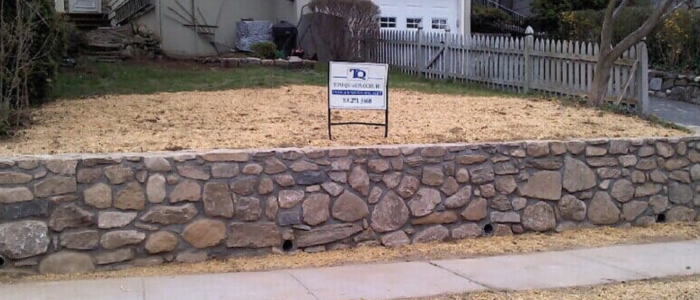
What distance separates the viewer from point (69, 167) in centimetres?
666

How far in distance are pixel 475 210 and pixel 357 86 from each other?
1.86m

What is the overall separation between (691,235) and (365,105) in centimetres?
405

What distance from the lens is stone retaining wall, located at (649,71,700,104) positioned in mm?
16922

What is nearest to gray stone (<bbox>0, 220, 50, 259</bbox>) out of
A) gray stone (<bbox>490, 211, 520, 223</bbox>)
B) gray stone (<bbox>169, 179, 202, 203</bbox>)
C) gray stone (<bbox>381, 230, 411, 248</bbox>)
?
gray stone (<bbox>169, 179, 202, 203</bbox>)

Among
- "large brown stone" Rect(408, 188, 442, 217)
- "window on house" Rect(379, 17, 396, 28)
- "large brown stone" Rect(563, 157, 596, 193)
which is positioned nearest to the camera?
"large brown stone" Rect(408, 188, 442, 217)

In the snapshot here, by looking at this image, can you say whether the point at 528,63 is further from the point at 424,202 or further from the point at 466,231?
the point at 424,202

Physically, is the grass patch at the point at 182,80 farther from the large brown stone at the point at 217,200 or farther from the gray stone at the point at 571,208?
the large brown stone at the point at 217,200

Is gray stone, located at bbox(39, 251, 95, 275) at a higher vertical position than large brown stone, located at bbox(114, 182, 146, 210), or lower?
lower

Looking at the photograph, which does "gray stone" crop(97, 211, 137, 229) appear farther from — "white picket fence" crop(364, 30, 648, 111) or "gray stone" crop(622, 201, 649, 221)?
"white picket fence" crop(364, 30, 648, 111)

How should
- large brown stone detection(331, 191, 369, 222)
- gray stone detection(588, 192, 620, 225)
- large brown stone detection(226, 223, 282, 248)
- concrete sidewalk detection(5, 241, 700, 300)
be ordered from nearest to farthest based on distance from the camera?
concrete sidewalk detection(5, 241, 700, 300) < large brown stone detection(226, 223, 282, 248) < large brown stone detection(331, 191, 369, 222) < gray stone detection(588, 192, 620, 225)

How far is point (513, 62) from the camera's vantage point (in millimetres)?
15523

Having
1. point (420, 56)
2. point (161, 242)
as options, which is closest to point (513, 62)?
point (420, 56)

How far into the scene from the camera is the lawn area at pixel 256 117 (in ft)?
26.2

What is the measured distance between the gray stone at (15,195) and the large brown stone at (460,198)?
4.10m
